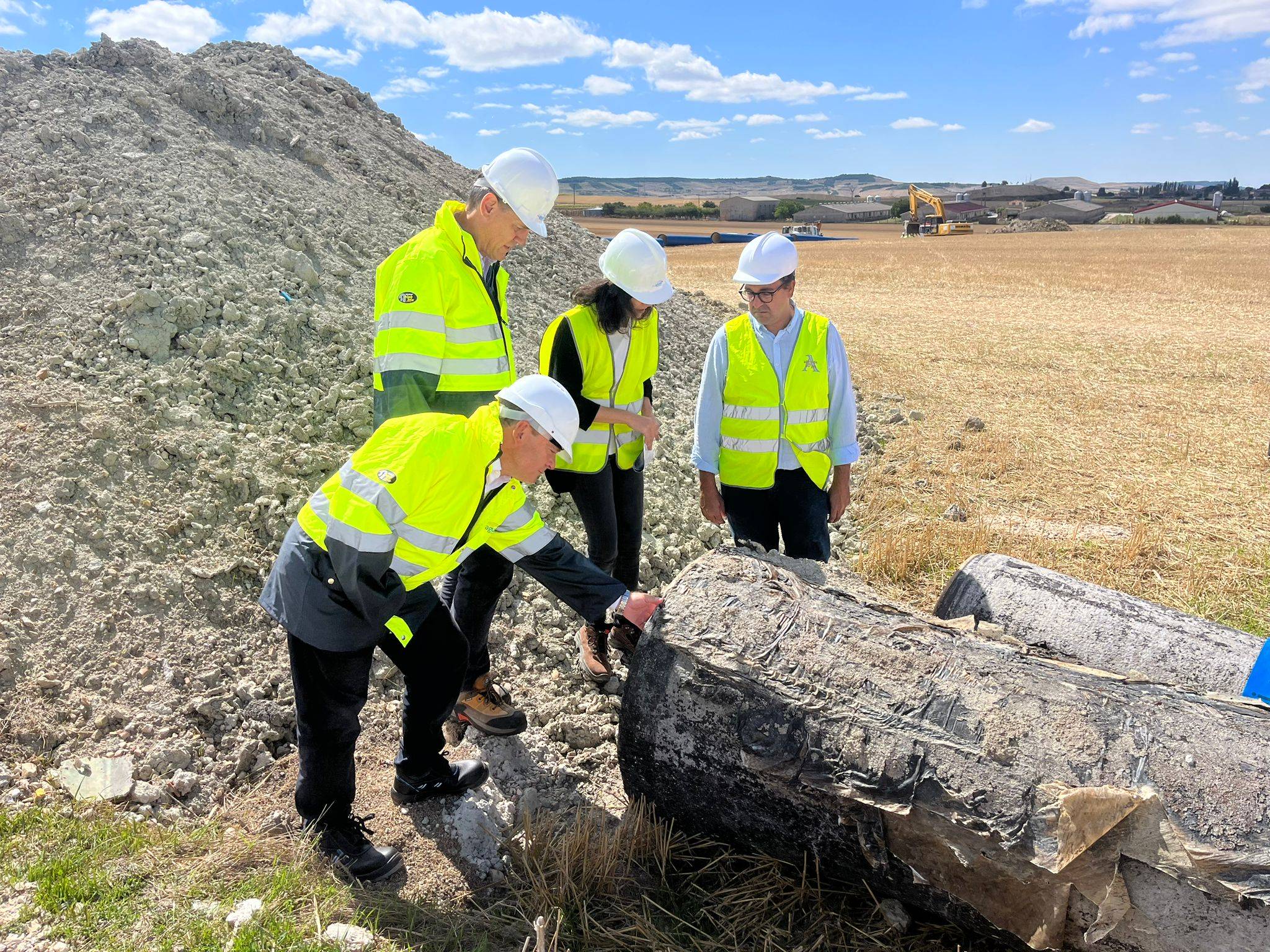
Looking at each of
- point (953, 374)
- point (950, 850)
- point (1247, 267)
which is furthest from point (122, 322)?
point (1247, 267)

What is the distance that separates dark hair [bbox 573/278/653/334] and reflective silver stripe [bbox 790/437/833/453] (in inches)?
36.5

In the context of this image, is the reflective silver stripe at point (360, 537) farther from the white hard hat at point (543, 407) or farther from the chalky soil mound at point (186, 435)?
the chalky soil mound at point (186, 435)

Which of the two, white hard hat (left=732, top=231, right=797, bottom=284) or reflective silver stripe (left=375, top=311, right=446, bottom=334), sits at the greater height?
white hard hat (left=732, top=231, right=797, bottom=284)

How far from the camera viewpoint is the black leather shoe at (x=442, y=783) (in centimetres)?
324

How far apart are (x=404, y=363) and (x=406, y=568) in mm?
807

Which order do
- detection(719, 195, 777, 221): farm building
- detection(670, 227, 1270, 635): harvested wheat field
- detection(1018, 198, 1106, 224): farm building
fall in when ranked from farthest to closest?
1. detection(719, 195, 777, 221): farm building
2. detection(1018, 198, 1106, 224): farm building
3. detection(670, 227, 1270, 635): harvested wheat field

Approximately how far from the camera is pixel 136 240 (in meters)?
5.28

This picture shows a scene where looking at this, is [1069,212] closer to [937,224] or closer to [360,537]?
[937,224]

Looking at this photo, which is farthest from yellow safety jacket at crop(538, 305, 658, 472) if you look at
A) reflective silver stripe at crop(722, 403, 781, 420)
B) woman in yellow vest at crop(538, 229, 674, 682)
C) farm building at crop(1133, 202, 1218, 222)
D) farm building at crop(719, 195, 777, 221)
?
farm building at crop(719, 195, 777, 221)

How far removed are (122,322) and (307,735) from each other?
10.4 ft

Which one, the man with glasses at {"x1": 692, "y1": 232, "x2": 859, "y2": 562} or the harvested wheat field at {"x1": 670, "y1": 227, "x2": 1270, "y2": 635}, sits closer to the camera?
the man with glasses at {"x1": 692, "y1": 232, "x2": 859, "y2": 562}

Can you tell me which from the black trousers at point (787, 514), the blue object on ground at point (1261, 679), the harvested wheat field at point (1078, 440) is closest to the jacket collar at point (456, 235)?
the black trousers at point (787, 514)

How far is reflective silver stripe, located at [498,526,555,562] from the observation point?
3.04m

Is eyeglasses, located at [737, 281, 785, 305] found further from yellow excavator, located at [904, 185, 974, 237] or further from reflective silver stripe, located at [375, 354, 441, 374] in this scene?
yellow excavator, located at [904, 185, 974, 237]
